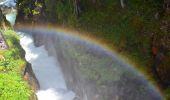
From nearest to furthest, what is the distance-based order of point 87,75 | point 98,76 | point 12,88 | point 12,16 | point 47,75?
point 12,88, point 98,76, point 87,75, point 47,75, point 12,16

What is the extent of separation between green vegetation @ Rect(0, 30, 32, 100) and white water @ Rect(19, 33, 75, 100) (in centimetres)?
406

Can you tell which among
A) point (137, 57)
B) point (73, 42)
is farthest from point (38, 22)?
point (137, 57)

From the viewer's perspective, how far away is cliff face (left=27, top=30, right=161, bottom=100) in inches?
776

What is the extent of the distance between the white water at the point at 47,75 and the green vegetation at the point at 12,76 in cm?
406

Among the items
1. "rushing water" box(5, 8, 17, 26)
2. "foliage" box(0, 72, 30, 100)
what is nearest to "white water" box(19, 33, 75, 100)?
"foliage" box(0, 72, 30, 100)

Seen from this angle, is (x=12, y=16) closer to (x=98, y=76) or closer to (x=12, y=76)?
(x=12, y=76)

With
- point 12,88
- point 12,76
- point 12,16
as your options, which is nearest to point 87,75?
point 12,76

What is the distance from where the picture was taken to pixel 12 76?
20.4 meters

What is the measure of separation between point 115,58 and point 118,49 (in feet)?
2.00

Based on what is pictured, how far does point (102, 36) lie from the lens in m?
22.9

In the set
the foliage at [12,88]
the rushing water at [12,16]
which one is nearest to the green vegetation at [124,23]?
the foliage at [12,88]

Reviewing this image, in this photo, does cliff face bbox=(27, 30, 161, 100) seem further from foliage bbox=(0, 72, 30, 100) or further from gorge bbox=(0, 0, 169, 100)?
foliage bbox=(0, 72, 30, 100)

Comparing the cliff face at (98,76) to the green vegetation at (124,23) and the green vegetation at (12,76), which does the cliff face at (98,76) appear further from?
the green vegetation at (12,76)

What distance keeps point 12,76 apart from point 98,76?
528 cm
